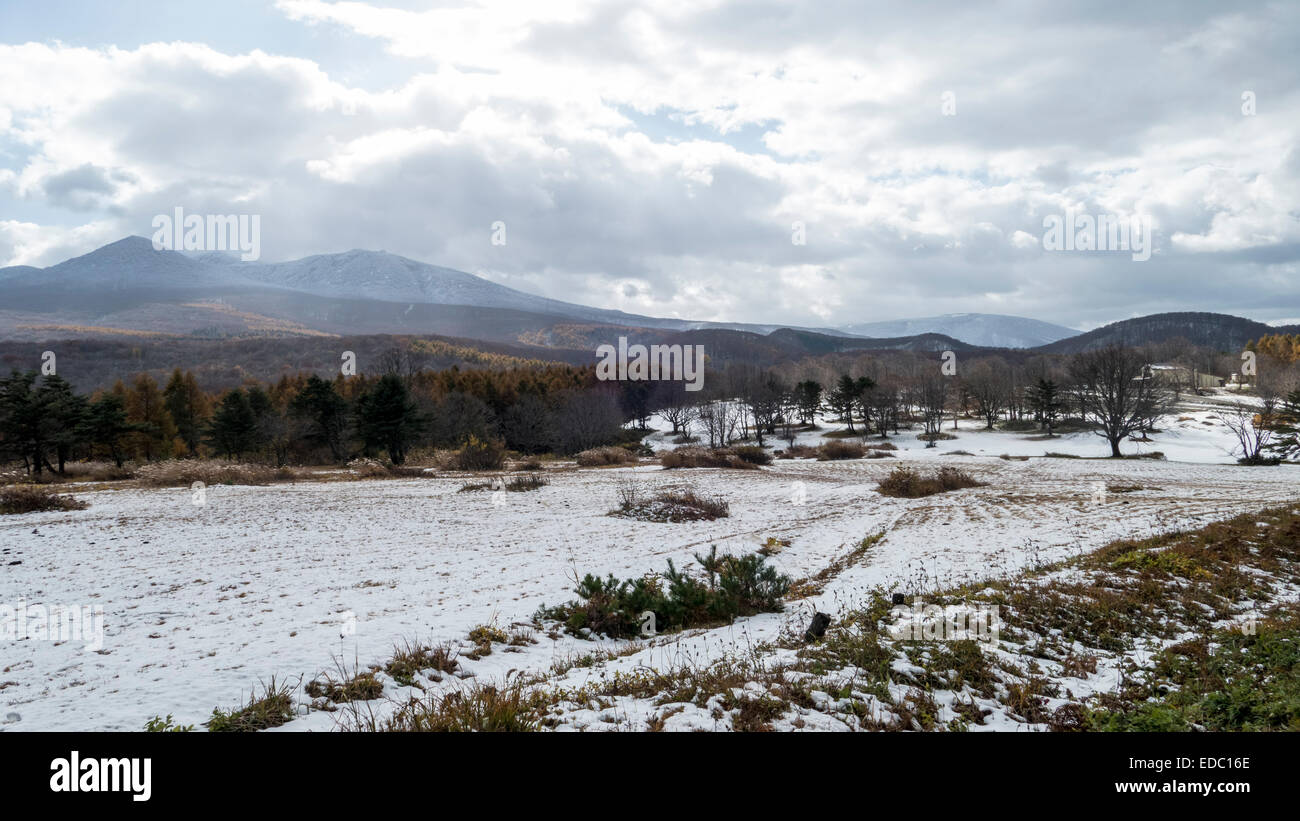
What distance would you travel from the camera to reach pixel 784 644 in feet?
24.7

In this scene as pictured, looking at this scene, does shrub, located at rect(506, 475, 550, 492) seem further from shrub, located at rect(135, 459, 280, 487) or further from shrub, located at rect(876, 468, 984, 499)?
shrub, located at rect(876, 468, 984, 499)

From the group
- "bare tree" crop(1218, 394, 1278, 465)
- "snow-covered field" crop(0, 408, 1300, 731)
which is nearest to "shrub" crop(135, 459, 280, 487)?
"snow-covered field" crop(0, 408, 1300, 731)

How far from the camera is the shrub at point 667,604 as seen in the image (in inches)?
368

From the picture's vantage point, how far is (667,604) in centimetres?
967

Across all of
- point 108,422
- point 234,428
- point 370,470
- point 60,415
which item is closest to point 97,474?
point 60,415

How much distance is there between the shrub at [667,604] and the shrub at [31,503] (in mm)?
22377

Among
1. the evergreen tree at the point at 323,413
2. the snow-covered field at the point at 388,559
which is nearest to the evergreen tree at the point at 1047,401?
the snow-covered field at the point at 388,559

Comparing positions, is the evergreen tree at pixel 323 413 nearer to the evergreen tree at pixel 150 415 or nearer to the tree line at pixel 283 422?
the tree line at pixel 283 422

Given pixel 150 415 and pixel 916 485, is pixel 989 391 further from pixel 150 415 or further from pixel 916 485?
pixel 150 415

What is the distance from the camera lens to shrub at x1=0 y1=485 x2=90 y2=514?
64.5 feet

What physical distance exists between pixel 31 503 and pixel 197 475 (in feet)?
32.8
